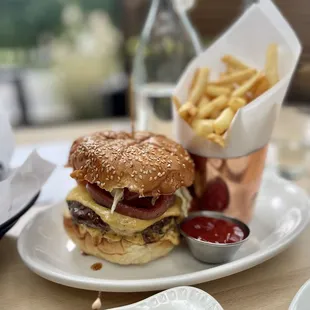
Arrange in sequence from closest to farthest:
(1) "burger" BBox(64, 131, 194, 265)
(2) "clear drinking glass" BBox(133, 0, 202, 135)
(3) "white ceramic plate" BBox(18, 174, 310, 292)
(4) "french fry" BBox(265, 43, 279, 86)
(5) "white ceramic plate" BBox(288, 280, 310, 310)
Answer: (5) "white ceramic plate" BBox(288, 280, 310, 310) < (3) "white ceramic plate" BBox(18, 174, 310, 292) < (1) "burger" BBox(64, 131, 194, 265) < (4) "french fry" BBox(265, 43, 279, 86) < (2) "clear drinking glass" BBox(133, 0, 202, 135)

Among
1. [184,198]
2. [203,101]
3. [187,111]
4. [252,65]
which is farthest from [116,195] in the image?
[252,65]

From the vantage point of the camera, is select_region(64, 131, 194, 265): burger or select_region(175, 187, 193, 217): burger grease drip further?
select_region(175, 187, 193, 217): burger grease drip

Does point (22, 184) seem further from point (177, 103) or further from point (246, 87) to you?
point (246, 87)

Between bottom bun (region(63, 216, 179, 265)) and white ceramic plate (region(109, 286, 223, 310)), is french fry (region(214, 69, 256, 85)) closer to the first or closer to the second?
bottom bun (region(63, 216, 179, 265))

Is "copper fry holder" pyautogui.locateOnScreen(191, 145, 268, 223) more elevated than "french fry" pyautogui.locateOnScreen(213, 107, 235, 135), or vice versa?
"french fry" pyautogui.locateOnScreen(213, 107, 235, 135)

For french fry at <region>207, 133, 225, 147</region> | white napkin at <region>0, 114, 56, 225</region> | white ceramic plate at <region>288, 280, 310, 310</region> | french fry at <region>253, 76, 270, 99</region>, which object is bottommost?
white ceramic plate at <region>288, 280, 310, 310</region>

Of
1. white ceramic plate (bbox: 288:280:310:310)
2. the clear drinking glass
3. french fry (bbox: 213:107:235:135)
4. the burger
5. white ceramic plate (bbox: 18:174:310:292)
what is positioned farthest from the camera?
the clear drinking glass

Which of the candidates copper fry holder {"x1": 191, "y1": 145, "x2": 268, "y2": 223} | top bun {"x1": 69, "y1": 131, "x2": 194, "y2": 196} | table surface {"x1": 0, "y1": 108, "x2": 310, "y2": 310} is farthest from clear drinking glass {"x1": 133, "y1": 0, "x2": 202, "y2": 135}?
table surface {"x1": 0, "y1": 108, "x2": 310, "y2": 310}
